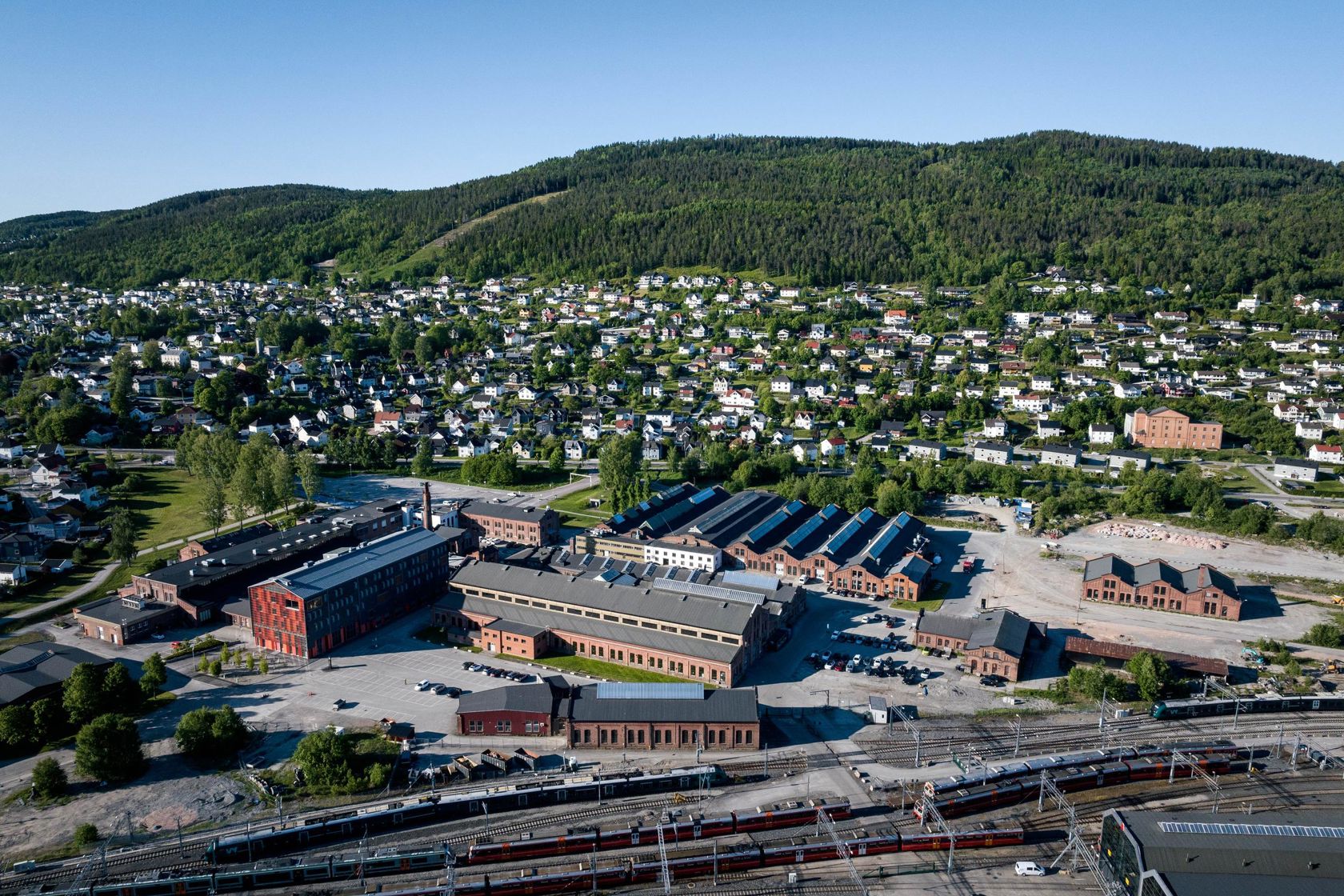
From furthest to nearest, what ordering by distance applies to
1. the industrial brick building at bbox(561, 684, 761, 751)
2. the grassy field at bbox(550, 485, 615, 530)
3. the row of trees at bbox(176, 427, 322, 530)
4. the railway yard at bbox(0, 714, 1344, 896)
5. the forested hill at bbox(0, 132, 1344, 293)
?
1. the forested hill at bbox(0, 132, 1344, 293)
2. the grassy field at bbox(550, 485, 615, 530)
3. the row of trees at bbox(176, 427, 322, 530)
4. the industrial brick building at bbox(561, 684, 761, 751)
5. the railway yard at bbox(0, 714, 1344, 896)

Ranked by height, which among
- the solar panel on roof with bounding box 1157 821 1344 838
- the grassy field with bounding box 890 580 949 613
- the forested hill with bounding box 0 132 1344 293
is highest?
the forested hill with bounding box 0 132 1344 293

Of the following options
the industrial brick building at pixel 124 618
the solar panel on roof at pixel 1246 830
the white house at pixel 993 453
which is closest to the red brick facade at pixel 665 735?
the solar panel on roof at pixel 1246 830

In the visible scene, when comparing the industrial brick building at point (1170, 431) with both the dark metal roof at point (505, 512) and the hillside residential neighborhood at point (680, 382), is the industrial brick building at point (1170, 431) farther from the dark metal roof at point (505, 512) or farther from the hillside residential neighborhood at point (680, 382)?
the dark metal roof at point (505, 512)

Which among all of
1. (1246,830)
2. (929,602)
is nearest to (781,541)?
(929,602)

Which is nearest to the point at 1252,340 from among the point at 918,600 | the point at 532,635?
the point at 918,600

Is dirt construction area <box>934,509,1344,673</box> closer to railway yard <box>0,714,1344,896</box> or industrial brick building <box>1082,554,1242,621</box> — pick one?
industrial brick building <box>1082,554,1242,621</box>

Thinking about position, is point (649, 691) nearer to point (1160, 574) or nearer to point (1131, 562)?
point (1160, 574)

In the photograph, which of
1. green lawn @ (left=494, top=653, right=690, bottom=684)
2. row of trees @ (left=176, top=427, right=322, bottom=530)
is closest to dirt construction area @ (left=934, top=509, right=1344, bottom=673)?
green lawn @ (left=494, top=653, right=690, bottom=684)
